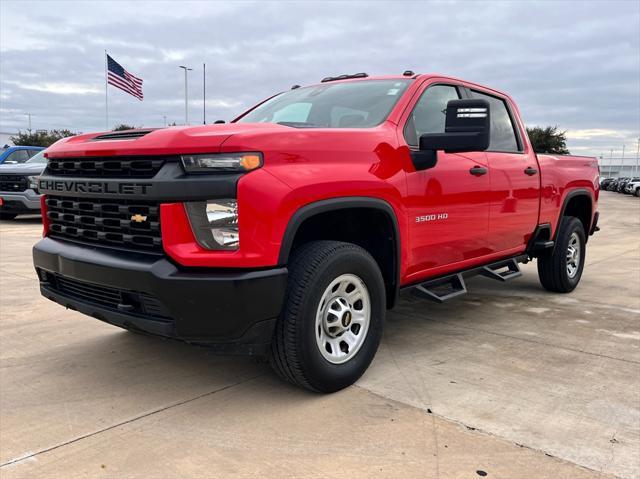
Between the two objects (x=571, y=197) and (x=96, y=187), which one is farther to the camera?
(x=571, y=197)

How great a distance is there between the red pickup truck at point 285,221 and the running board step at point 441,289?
20mm

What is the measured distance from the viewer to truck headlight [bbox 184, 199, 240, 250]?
2.72m

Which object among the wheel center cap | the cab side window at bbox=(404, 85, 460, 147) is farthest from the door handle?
the wheel center cap

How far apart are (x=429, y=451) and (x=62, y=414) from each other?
6.22 feet

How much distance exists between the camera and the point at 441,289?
434cm

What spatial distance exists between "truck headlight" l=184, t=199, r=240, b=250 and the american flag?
26.1m

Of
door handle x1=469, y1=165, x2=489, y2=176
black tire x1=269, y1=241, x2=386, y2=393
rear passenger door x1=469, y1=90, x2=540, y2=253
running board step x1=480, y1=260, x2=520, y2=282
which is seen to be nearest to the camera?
black tire x1=269, y1=241, x2=386, y2=393

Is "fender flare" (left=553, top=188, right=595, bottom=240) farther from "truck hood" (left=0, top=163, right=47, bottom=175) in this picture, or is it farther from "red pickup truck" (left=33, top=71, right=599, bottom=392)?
"truck hood" (left=0, top=163, right=47, bottom=175)

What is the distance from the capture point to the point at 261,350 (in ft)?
9.58

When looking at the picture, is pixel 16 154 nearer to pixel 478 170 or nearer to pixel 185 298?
pixel 478 170

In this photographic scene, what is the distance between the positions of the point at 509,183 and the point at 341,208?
2.18m

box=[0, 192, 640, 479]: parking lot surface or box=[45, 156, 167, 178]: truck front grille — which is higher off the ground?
box=[45, 156, 167, 178]: truck front grille

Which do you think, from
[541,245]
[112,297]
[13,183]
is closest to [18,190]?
[13,183]

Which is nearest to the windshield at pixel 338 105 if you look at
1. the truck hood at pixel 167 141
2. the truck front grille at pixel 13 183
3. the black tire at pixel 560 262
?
the truck hood at pixel 167 141
